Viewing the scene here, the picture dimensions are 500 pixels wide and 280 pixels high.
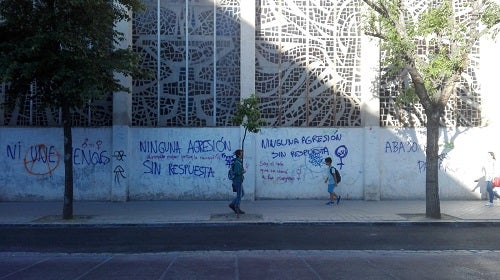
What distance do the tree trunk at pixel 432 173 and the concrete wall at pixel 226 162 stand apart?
3791mm

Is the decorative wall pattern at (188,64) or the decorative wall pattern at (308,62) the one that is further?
the decorative wall pattern at (308,62)

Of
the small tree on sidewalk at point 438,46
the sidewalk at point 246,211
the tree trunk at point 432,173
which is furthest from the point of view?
the tree trunk at point 432,173

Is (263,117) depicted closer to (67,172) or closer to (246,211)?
(246,211)

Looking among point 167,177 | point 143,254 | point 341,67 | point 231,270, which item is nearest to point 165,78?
point 167,177

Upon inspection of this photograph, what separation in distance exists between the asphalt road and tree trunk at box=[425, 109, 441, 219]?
0.66 meters

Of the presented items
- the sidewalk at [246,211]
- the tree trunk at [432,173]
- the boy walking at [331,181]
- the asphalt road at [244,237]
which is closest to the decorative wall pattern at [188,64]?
the sidewalk at [246,211]

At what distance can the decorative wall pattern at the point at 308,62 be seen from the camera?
1770 centimetres

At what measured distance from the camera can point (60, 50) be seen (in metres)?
12.7

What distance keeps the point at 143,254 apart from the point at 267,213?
586 centimetres

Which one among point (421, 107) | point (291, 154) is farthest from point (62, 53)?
point (421, 107)

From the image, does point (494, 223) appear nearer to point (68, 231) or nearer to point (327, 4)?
point (327, 4)

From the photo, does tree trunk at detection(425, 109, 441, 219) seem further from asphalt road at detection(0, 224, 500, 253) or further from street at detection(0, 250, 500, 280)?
street at detection(0, 250, 500, 280)

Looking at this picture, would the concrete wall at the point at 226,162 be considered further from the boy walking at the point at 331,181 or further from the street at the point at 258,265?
the street at the point at 258,265

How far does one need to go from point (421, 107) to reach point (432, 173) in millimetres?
5111
